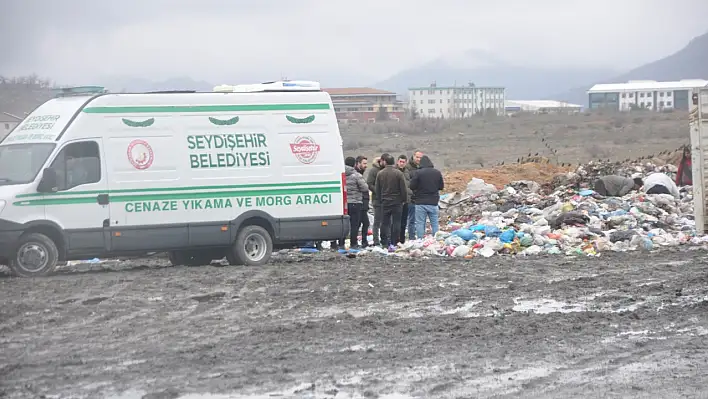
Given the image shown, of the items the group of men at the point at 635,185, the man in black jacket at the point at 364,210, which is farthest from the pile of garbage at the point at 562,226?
the man in black jacket at the point at 364,210

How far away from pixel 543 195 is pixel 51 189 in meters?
16.9

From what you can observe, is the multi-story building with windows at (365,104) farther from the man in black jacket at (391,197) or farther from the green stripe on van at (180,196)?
the green stripe on van at (180,196)

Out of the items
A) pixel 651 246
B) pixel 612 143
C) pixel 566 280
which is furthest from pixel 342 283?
pixel 612 143

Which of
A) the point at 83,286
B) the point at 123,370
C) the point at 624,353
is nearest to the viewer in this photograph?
the point at 123,370

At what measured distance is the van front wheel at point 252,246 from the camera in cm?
1697

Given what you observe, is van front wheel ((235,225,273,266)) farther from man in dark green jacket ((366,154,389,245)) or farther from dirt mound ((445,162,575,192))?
dirt mound ((445,162,575,192))

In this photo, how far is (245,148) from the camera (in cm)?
1684

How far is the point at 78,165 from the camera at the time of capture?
15.7m

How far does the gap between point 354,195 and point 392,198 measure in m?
0.74

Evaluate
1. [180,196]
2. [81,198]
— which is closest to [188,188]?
[180,196]

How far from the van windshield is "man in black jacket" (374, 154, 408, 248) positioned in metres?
6.64

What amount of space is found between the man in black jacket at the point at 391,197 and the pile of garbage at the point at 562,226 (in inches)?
21.9

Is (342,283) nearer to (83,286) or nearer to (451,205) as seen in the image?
(83,286)

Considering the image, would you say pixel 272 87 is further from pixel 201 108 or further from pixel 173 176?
pixel 173 176
